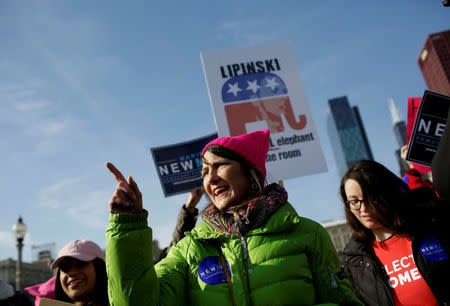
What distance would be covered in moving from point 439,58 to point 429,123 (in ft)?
432

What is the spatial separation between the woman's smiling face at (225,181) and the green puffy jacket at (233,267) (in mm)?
212

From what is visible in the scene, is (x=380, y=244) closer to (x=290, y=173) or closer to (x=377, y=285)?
(x=377, y=285)

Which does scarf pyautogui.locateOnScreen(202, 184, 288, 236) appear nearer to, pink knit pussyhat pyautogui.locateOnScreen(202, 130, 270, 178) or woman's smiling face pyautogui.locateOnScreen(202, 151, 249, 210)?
woman's smiling face pyautogui.locateOnScreen(202, 151, 249, 210)

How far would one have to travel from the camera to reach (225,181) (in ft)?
6.66

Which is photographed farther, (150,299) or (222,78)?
(222,78)

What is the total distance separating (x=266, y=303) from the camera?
5.07ft

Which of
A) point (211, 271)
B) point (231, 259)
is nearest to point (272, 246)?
point (231, 259)

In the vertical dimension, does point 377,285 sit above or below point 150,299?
below

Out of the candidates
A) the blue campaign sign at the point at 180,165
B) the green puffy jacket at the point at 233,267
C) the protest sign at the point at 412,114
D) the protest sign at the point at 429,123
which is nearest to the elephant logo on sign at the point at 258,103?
the blue campaign sign at the point at 180,165

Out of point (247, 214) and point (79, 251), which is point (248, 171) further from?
point (79, 251)

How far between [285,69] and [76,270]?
11.1 feet

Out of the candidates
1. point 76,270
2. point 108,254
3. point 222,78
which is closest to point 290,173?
point 222,78

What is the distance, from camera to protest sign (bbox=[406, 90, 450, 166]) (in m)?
2.93

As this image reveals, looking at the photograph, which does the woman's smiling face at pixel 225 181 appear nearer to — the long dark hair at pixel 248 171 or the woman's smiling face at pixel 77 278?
the long dark hair at pixel 248 171
